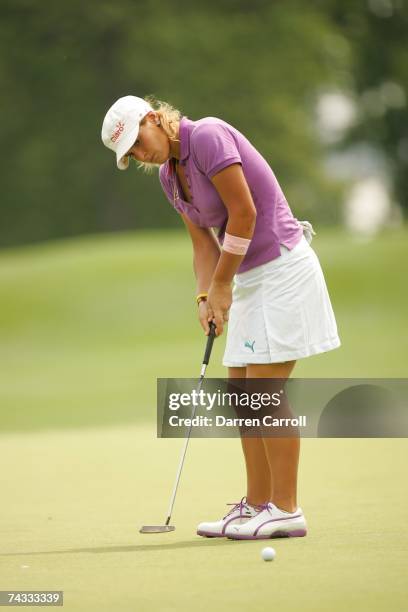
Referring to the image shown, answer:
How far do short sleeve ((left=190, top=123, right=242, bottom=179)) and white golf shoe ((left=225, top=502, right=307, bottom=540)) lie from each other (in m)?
1.18

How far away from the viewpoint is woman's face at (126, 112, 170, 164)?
4398mm

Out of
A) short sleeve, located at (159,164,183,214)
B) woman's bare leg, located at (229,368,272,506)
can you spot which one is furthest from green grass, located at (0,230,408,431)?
short sleeve, located at (159,164,183,214)

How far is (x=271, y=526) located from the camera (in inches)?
175

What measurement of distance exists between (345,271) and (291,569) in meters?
13.9

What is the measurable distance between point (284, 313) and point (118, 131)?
2.74ft

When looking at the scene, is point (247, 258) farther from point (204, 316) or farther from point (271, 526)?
→ point (271, 526)

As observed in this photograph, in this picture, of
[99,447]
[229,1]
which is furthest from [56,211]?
[99,447]

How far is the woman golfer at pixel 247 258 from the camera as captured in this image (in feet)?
14.2

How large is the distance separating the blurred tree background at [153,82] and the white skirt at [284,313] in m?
28.4

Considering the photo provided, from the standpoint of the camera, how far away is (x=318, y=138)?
3634 centimetres

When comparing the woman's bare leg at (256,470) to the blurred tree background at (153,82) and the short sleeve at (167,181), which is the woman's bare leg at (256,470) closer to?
the short sleeve at (167,181)

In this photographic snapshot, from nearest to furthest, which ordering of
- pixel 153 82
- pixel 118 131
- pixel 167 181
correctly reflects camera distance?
1. pixel 118 131
2. pixel 167 181
3. pixel 153 82

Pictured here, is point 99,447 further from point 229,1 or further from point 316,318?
point 229,1

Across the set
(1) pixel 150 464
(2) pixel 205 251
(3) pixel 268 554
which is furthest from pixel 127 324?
(3) pixel 268 554
